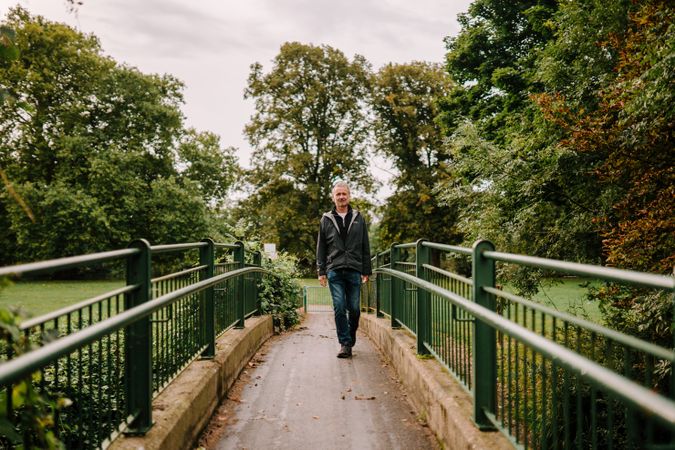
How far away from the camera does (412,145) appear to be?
105 ft

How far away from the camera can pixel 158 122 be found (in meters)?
32.8

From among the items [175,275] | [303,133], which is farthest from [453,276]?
[303,133]

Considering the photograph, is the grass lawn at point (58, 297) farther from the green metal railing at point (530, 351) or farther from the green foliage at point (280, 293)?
the green metal railing at point (530, 351)

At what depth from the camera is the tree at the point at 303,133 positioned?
33562 millimetres

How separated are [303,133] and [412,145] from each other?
7.00 metres

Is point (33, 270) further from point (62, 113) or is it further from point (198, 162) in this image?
point (198, 162)

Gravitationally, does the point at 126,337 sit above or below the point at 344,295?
above

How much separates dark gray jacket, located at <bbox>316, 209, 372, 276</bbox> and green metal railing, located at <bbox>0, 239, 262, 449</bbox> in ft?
4.25

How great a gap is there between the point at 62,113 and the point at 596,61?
1106 inches

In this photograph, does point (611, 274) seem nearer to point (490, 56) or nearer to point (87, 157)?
point (490, 56)

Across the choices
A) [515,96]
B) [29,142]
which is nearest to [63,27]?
[29,142]

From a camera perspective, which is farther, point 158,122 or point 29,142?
point 158,122

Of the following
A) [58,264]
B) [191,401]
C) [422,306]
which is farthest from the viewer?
[422,306]

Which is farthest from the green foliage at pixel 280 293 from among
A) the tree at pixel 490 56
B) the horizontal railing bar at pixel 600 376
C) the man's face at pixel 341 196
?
the tree at pixel 490 56
